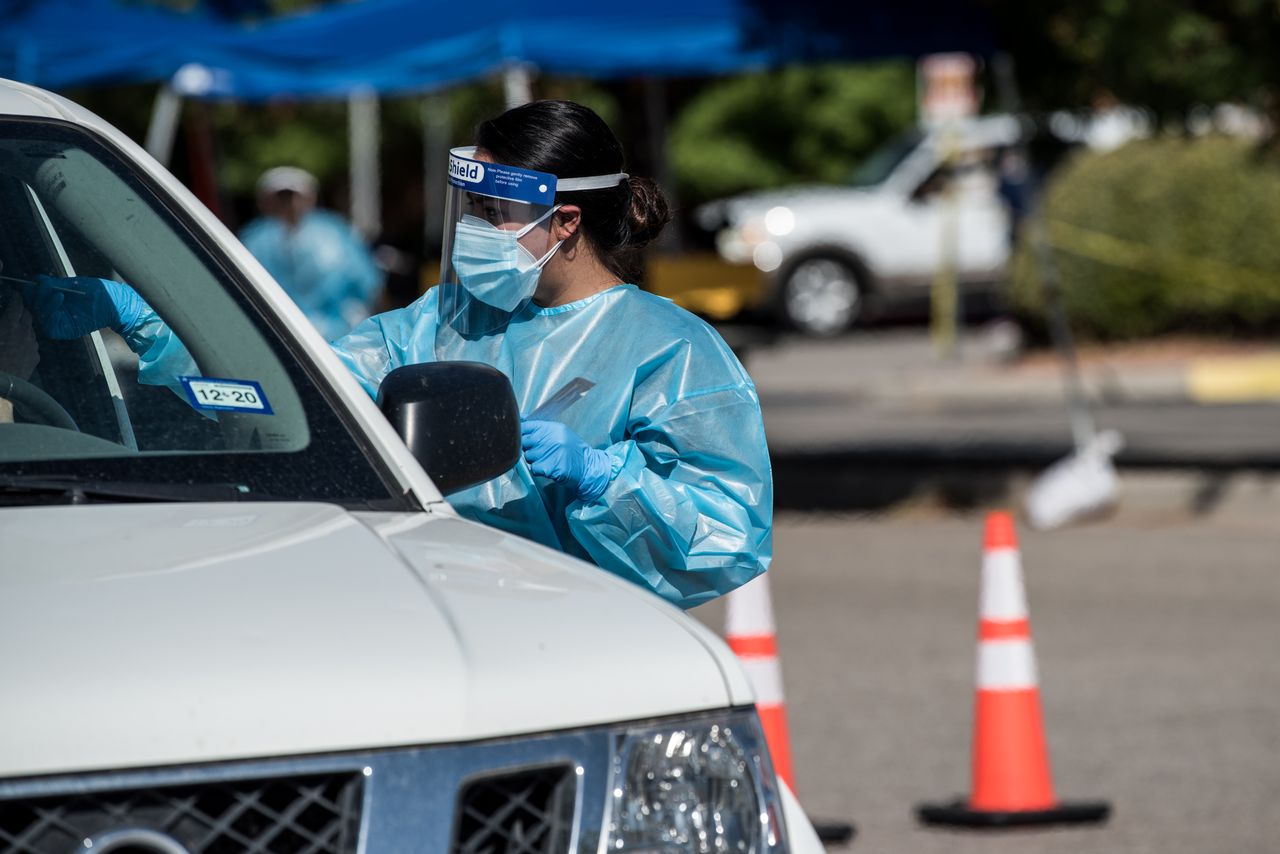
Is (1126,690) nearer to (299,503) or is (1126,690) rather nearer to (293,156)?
(299,503)

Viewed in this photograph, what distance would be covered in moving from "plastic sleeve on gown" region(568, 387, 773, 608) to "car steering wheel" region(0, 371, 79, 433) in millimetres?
752

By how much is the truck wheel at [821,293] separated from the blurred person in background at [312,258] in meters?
13.0

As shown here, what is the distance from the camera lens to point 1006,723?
6047mm

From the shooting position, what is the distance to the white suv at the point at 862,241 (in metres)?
25.1

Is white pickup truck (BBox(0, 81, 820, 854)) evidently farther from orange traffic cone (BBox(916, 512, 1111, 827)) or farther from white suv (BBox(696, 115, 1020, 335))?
white suv (BBox(696, 115, 1020, 335))

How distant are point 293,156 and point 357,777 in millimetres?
30341

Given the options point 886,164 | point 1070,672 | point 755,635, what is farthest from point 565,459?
point 886,164

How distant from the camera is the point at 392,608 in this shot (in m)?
2.53

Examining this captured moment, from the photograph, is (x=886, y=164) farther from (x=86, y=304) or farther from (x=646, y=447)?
(x=86, y=304)

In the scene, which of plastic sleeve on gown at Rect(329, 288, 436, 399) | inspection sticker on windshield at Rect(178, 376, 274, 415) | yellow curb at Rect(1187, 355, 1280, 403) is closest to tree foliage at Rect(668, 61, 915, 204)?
yellow curb at Rect(1187, 355, 1280, 403)

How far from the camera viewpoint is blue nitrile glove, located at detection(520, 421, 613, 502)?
325 cm

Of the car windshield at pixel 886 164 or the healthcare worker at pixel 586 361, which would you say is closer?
the healthcare worker at pixel 586 361

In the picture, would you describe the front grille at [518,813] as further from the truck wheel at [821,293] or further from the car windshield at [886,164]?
the car windshield at [886,164]

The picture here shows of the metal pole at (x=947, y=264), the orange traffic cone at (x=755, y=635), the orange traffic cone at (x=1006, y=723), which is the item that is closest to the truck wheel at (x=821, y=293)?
the metal pole at (x=947, y=264)
